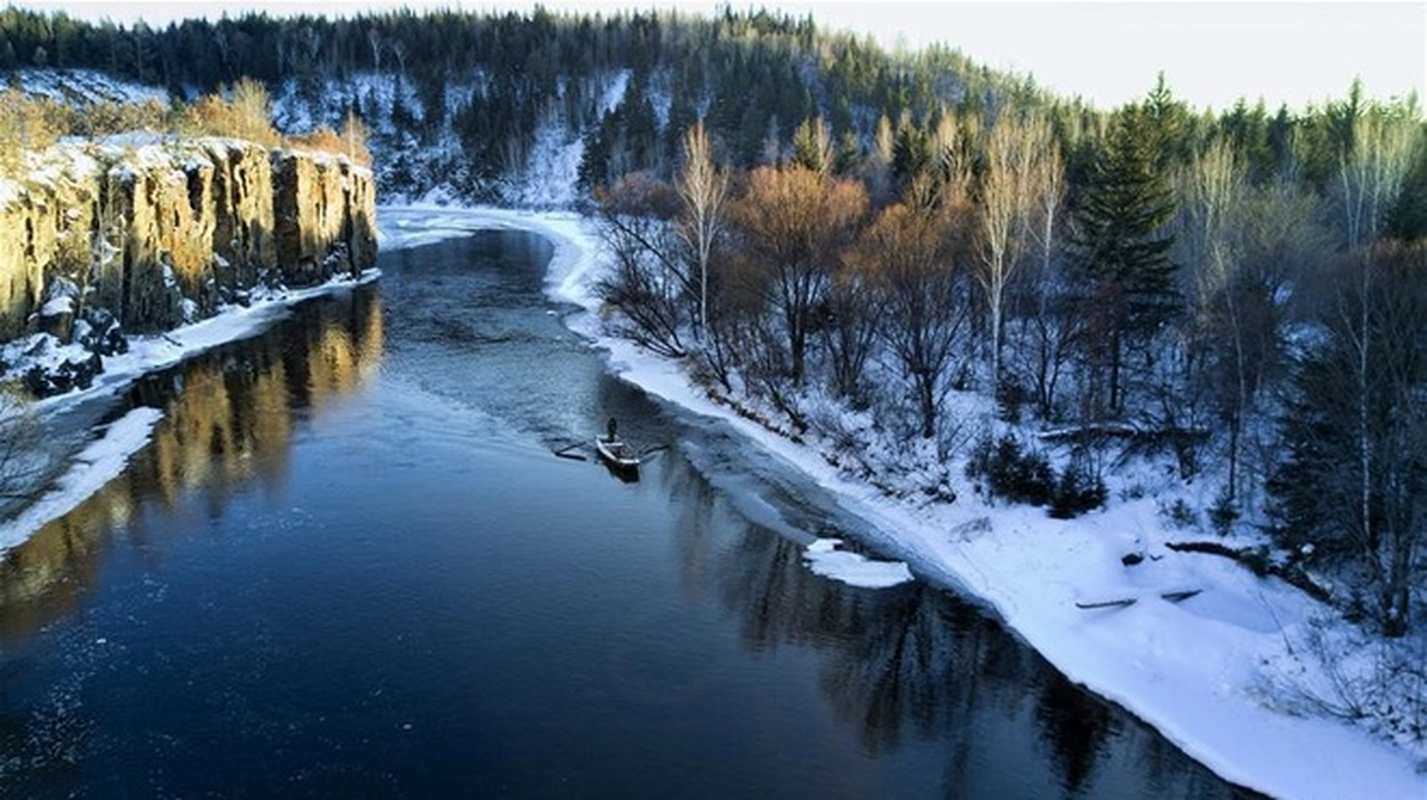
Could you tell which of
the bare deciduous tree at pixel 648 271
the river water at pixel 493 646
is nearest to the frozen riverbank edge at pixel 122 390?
the river water at pixel 493 646

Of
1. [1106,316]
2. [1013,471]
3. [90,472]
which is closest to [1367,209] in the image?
[1106,316]

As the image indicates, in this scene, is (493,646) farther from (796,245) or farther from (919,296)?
(796,245)

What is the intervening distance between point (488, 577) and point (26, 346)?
2771cm

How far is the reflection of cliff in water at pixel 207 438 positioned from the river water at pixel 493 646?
0.17 meters

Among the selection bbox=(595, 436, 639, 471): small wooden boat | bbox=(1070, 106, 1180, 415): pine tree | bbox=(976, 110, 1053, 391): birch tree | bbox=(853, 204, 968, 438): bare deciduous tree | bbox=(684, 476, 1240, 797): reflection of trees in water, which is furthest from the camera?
bbox=(853, 204, 968, 438): bare deciduous tree

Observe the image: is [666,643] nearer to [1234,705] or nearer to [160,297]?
[1234,705]

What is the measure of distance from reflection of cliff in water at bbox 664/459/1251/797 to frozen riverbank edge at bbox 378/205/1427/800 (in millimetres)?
841

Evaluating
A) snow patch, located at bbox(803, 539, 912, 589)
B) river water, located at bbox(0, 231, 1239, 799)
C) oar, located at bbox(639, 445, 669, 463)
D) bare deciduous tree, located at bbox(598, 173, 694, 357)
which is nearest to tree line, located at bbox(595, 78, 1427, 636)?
bare deciduous tree, located at bbox(598, 173, 694, 357)

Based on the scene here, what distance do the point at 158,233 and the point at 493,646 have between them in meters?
43.7

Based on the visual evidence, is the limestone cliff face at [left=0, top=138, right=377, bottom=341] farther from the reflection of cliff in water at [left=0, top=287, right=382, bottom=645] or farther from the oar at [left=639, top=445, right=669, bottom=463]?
the oar at [left=639, top=445, right=669, bottom=463]

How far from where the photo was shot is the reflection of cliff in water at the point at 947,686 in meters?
19.4

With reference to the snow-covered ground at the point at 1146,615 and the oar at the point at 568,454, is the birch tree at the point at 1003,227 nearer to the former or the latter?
the snow-covered ground at the point at 1146,615

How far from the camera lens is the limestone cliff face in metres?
43.6

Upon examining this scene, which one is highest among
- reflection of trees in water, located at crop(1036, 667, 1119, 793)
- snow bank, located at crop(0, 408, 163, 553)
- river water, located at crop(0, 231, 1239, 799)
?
snow bank, located at crop(0, 408, 163, 553)
